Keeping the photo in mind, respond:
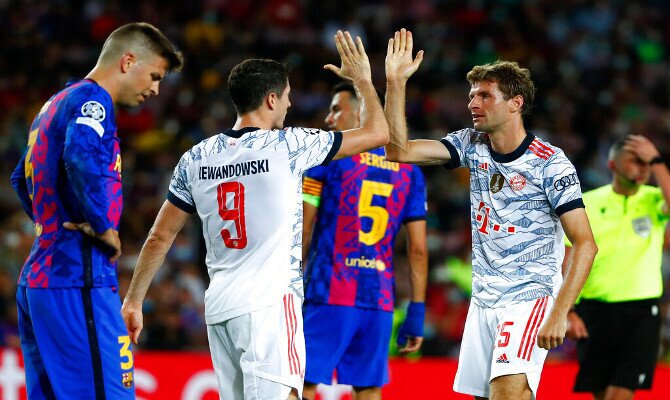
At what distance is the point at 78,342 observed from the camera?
4531mm

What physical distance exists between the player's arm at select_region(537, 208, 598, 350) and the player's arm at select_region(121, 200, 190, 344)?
199cm

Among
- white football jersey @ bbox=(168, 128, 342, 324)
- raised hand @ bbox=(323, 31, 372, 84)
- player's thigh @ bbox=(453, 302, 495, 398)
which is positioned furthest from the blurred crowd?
white football jersey @ bbox=(168, 128, 342, 324)

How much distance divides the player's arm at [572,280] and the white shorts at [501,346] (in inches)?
9.8

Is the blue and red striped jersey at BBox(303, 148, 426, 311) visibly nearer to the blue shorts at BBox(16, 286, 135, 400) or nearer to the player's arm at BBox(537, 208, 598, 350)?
the player's arm at BBox(537, 208, 598, 350)

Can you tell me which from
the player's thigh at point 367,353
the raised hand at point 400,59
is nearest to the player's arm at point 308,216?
the player's thigh at point 367,353

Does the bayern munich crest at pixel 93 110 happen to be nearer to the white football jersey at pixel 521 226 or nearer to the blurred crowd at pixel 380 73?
the white football jersey at pixel 521 226

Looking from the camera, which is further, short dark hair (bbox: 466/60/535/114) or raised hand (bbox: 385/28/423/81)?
short dark hair (bbox: 466/60/535/114)

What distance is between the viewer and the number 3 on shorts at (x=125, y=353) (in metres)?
4.62

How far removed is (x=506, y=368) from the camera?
533 centimetres

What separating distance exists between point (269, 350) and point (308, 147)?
1022mm

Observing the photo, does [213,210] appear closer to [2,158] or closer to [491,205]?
[491,205]

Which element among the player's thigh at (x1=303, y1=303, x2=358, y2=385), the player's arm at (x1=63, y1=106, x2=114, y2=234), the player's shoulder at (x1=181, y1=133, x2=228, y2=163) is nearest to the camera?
the player's arm at (x1=63, y1=106, x2=114, y2=234)

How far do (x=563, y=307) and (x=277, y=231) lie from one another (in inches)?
59.9

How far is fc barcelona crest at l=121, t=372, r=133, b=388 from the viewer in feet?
15.1
